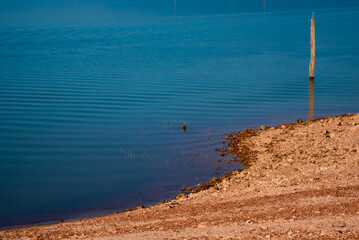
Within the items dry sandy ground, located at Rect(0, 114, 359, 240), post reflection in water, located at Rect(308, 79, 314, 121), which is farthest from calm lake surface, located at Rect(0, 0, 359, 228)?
dry sandy ground, located at Rect(0, 114, 359, 240)

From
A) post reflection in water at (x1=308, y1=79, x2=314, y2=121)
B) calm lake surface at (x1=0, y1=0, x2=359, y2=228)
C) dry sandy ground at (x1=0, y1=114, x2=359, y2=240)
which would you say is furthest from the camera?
post reflection in water at (x1=308, y1=79, x2=314, y2=121)

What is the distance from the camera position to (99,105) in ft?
86.7

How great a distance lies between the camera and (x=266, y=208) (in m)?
10.2

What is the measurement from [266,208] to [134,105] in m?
17.4

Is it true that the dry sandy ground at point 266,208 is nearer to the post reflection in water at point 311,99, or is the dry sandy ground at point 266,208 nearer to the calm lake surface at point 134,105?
the calm lake surface at point 134,105

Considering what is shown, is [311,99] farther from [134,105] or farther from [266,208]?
[266,208]

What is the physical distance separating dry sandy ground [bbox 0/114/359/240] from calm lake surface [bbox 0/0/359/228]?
1938mm

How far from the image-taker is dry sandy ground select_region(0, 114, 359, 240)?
8.84m

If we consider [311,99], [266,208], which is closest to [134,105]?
[311,99]

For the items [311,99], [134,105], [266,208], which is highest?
[266,208]

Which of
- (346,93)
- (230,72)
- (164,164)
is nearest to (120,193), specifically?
(164,164)

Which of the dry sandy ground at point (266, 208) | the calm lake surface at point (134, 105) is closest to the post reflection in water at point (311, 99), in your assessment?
the calm lake surface at point (134, 105)

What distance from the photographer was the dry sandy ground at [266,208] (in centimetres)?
884

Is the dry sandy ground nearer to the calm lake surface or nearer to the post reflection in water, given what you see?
the calm lake surface
